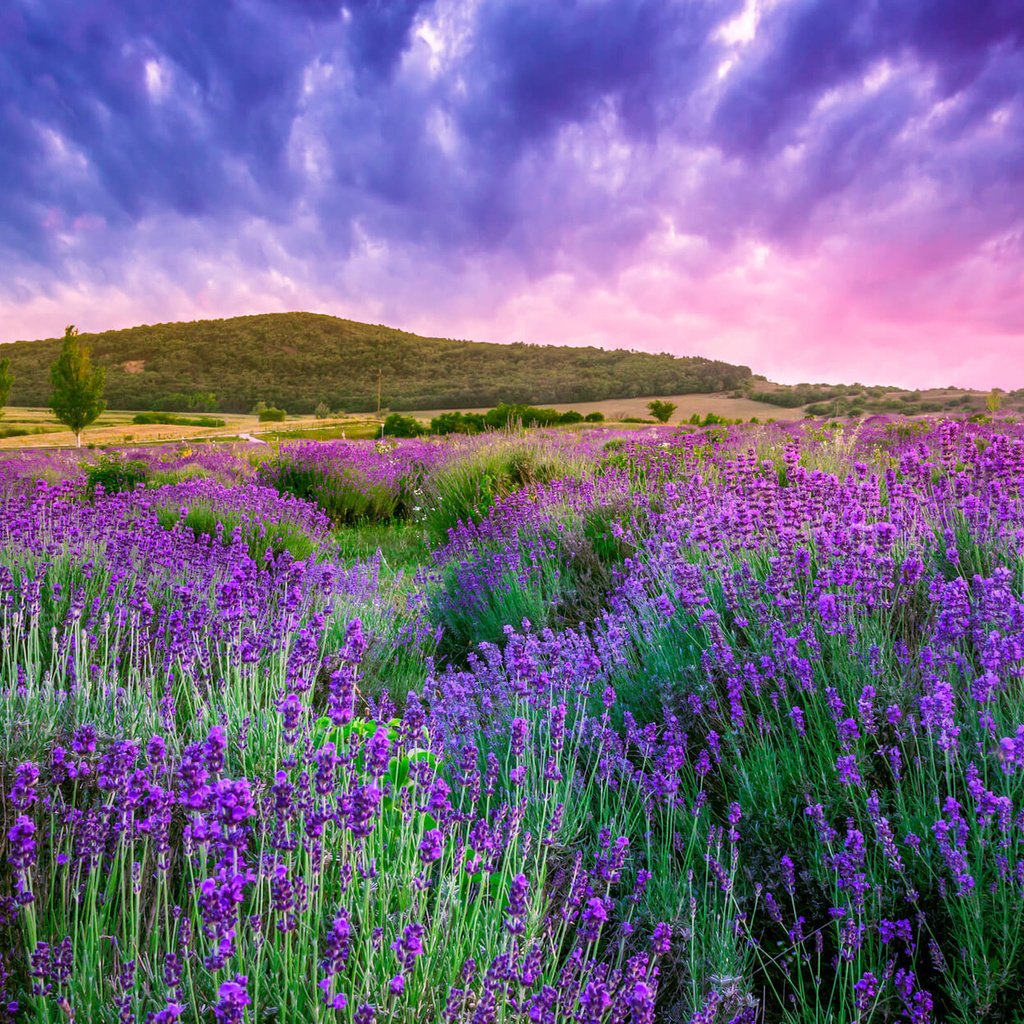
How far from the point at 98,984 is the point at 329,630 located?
268 centimetres

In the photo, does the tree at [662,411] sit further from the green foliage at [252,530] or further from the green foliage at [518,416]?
the green foliage at [252,530]

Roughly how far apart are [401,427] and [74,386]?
90.0ft

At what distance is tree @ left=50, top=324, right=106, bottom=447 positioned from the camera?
40469mm

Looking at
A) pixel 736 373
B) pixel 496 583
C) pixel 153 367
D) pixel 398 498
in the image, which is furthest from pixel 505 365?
pixel 496 583

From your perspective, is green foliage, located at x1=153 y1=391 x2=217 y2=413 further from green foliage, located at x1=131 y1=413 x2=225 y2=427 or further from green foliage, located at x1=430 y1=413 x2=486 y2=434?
green foliage, located at x1=430 y1=413 x2=486 y2=434

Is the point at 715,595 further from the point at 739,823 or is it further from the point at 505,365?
the point at 505,365

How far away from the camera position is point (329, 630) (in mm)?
4152

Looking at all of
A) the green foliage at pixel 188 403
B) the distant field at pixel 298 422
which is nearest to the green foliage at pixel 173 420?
the distant field at pixel 298 422

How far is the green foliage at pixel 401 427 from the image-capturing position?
22531 millimetres

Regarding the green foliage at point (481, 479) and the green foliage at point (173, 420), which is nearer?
the green foliage at point (481, 479)

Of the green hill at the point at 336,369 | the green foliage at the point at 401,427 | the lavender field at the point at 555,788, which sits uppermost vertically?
the green hill at the point at 336,369

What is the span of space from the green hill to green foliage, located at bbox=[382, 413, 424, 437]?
66.1 ft

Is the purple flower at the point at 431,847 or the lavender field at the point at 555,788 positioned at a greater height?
the purple flower at the point at 431,847

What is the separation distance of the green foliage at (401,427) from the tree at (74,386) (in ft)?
84.0
